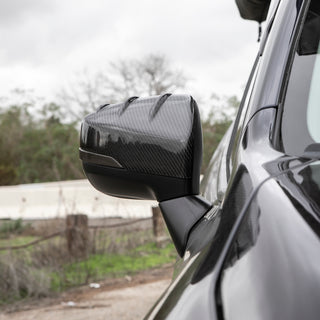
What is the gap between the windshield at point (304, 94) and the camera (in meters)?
→ 1.05

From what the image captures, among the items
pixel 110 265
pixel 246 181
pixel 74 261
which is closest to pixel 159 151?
pixel 246 181

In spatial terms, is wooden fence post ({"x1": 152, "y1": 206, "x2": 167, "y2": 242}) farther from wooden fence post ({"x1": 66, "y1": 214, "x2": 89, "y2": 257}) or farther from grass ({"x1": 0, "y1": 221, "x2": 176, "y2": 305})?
wooden fence post ({"x1": 66, "y1": 214, "x2": 89, "y2": 257})

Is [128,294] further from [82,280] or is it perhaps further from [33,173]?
[33,173]

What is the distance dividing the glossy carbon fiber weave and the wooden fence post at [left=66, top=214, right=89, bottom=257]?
22.3 feet

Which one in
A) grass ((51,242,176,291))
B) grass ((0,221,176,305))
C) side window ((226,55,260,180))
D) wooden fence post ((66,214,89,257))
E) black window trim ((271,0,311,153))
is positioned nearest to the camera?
black window trim ((271,0,311,153))

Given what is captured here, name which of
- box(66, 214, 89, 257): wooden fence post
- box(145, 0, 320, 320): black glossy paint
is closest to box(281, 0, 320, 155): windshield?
box(145, 0, 320, 320): black glossy paint

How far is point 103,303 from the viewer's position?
6230 millimetres

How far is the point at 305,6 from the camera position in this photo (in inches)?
50.6

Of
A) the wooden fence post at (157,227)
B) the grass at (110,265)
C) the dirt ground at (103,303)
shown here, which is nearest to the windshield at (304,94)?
the dirt ground at (103,303)

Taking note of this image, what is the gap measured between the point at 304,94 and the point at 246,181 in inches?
16.3

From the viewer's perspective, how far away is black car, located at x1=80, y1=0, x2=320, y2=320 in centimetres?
58

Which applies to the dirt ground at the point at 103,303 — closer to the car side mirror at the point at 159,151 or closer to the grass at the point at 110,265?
the grass at the point at 110,265

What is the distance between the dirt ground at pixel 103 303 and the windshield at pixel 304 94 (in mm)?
4765

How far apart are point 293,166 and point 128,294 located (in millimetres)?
6000
